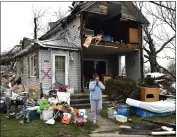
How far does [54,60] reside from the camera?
13469 millimetres

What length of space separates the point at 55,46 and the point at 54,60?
0.84 metres

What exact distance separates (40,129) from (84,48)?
9.45 meters

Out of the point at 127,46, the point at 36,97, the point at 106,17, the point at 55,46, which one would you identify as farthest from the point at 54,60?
the point at 106,17

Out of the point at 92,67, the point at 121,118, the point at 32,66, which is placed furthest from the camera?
the point at 92,67

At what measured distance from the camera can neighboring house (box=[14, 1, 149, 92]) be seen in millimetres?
13414

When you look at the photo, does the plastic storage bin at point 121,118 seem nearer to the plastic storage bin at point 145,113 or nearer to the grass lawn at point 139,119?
the grass lawn at point 139,119

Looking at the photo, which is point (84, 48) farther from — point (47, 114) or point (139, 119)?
point (47, 114)

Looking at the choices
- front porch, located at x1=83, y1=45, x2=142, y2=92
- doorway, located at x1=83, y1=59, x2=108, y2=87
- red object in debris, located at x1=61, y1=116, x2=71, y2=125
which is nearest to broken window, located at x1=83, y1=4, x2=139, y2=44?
front porch, located at x1=83, y1=45, x2=142, y2=92

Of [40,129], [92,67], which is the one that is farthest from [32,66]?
[40,129]

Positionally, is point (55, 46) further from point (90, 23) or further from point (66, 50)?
point (90, 23)

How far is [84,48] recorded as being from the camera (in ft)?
51.1

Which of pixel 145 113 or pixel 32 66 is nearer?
pixel 145 113

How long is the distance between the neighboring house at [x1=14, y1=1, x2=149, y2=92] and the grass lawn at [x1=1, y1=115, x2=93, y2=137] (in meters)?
5.89

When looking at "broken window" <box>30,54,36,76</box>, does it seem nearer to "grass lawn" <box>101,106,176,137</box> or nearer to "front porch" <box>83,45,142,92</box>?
"front porch" <box>83,45,142,92</box>
